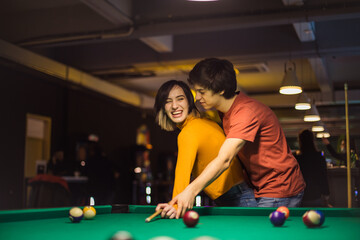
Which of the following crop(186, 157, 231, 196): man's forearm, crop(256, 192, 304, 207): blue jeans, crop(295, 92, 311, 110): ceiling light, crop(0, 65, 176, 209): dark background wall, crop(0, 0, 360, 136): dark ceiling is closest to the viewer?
crop(186, 157, 231, 196): man's forearm

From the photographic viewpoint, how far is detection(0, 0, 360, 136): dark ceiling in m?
5.98

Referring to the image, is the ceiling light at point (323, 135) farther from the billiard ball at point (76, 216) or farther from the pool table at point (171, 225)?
the billiard ball at point (76, 216)

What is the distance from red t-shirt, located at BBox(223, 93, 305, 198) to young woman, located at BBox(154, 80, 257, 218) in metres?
0.10

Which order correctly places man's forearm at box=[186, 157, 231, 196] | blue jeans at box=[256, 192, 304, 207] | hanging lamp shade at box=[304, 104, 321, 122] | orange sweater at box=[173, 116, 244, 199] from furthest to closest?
hanging lamp shade at box=[304, 104, 321, 122]
blue jeans at box=[256, 192, 304, 207]
orange sweater at box=[173, 116, 244, 199]
man's forearm at box=[186, 157, 231, 196]

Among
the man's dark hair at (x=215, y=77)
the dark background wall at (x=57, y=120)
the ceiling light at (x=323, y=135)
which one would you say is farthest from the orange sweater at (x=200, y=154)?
the dark background wall at (x=57, y=120)

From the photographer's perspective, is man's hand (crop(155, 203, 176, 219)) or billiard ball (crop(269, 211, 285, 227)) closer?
billiard ball (crop(269, 211, 285, 227))

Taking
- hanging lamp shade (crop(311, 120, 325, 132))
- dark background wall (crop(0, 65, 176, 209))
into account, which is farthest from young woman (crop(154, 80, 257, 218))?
dark background wall (crop(0, 65, 176, 209))

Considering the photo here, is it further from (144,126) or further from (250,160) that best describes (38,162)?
(250,160)

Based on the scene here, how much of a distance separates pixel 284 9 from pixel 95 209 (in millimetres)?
4251

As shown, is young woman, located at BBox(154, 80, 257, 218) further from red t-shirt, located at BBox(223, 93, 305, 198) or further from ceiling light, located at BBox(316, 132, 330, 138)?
ceiling light, located at BBox(316, 132, 330, 138)

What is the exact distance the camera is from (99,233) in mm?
1686

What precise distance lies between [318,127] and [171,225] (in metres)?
5.35

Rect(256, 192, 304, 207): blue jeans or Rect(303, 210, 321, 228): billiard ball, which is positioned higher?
Rect(256, 192, 304, 207): blue jeans

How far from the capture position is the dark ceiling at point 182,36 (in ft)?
19.6
